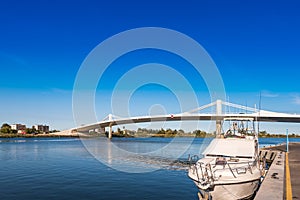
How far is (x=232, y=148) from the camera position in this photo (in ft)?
59.1

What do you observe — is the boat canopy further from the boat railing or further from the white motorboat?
the boat railing

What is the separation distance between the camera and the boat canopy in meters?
17.3

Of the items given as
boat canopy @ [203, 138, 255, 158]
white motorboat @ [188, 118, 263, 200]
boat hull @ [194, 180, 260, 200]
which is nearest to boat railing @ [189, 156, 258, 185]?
white motorboat @ [188, 118, 263, 200]

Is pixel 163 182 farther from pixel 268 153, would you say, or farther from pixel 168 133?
pixel 168 133

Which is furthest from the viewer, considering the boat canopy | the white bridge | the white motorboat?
the white bridge

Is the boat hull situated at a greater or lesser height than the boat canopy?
lesser

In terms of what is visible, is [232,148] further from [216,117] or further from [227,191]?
[216,117]

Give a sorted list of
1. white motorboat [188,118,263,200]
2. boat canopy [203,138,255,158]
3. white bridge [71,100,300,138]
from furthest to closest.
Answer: white bridge [71,100,300,138] < boat canopy [203,138,255,158] < white motorboat [188,118,263,200]

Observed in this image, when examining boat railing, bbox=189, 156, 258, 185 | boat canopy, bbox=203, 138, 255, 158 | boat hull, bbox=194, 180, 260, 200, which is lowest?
boat hull, bbox=194, 180, 260, 200

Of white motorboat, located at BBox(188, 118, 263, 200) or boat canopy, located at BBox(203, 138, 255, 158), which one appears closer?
white motorboat, located at BBox(188, 118, 263, 200)

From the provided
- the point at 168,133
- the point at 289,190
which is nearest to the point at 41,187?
the point at 289,190

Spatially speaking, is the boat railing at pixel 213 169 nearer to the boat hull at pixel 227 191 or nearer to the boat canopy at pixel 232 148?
the boat hull at pixel 227 191

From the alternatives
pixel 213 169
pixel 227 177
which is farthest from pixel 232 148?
pixel 227 177

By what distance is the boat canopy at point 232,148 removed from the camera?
17.3m
